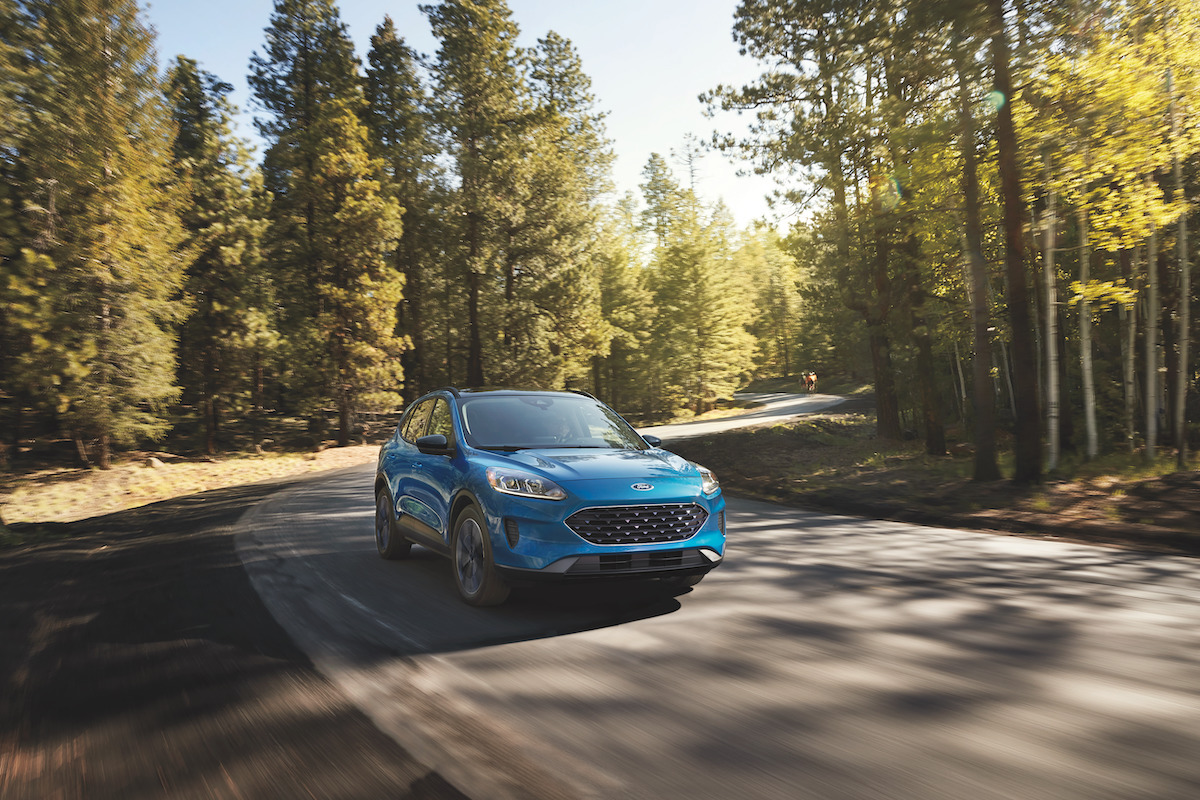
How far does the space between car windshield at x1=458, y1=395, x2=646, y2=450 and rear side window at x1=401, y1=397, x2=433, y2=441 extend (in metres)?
0.84

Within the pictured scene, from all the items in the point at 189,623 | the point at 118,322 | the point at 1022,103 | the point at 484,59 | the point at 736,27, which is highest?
the point at 484,59

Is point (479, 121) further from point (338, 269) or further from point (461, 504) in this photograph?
point (461, 504)

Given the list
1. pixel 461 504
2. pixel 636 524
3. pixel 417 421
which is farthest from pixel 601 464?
pixel 417 421

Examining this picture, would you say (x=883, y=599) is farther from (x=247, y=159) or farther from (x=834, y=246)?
(x=247, y=159)

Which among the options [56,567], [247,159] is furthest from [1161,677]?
[247,159]

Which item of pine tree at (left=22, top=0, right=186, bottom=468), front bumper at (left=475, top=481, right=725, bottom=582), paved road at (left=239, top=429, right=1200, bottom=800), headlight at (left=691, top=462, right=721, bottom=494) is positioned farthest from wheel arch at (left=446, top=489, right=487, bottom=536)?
pine tree at (left=22, top=0, right=186, bottom=468)

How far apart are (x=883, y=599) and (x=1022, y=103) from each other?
12874 mm

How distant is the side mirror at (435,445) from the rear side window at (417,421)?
4.06 feet

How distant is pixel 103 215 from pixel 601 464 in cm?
2093

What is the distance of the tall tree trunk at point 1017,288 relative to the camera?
13.2m

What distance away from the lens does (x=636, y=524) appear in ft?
18.4

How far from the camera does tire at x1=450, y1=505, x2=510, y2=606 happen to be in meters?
5.81

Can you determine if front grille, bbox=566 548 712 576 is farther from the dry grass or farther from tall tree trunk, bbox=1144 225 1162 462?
the dry grass

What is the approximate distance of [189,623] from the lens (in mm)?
5590
